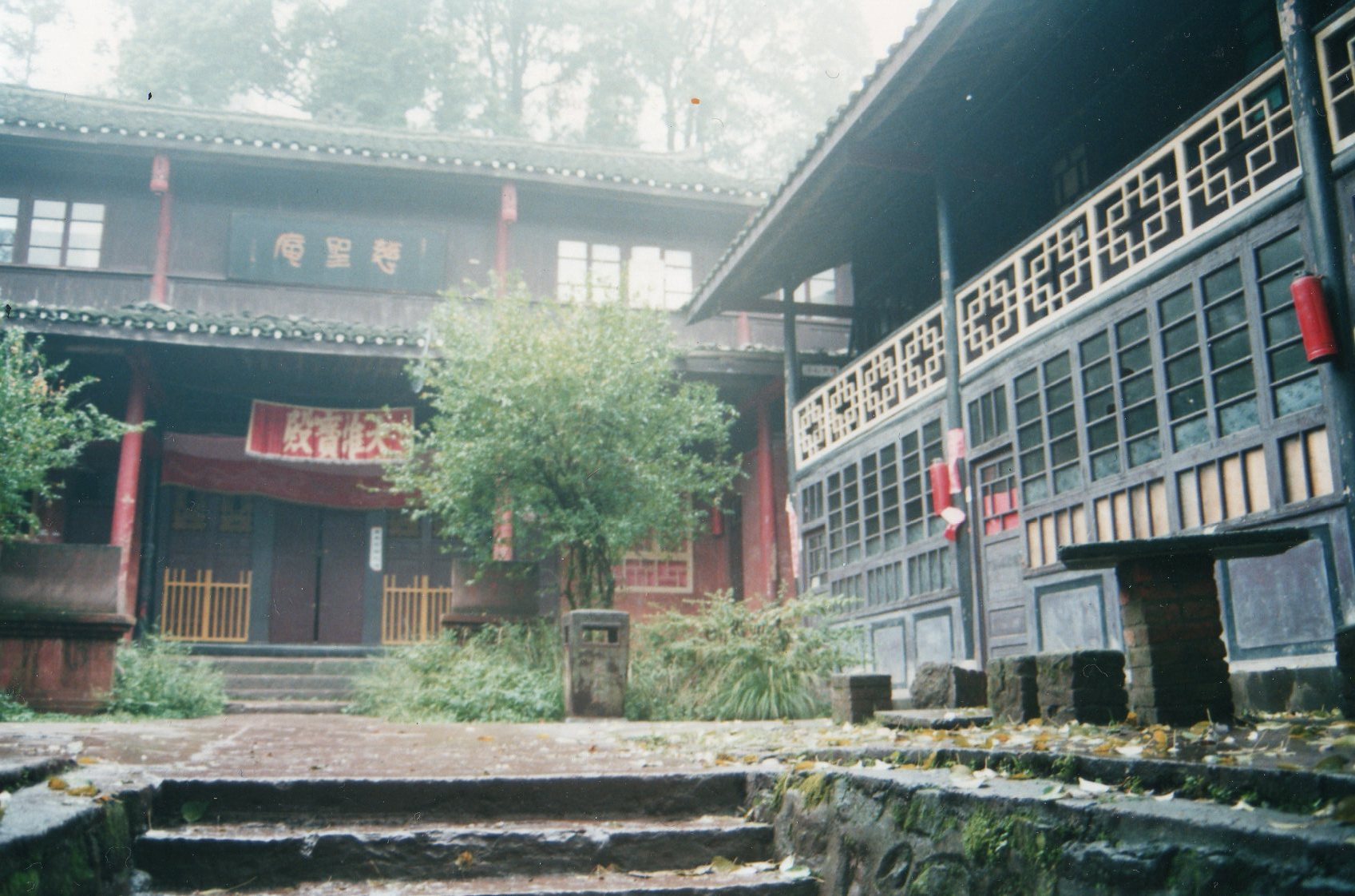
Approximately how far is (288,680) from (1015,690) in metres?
9.75

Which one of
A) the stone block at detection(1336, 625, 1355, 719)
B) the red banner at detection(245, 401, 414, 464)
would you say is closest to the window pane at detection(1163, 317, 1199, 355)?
the stone block at detection(1336, 625, 1355, 719)

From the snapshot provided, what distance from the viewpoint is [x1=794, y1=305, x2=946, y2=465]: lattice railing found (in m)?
10.3

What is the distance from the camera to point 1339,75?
229 inches

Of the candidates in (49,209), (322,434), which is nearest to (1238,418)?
(322,434)

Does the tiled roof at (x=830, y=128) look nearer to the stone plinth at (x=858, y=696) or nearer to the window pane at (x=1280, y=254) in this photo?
the window pane at (x=1280, y=254)

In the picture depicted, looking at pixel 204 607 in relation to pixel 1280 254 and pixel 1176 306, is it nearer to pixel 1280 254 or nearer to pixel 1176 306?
pixel 1176 306

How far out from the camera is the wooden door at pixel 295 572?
1493cm

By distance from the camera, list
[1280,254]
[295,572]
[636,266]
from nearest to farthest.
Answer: [1280,254]
[295,572]
[636,266]

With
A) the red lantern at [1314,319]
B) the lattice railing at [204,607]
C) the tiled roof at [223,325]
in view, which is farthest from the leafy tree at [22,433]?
the red lantern at [1314,319]

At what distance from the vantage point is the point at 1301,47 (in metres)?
6.00

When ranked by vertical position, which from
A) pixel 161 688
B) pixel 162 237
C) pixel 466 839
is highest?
pixel 162 237

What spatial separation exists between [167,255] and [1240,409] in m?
13.2

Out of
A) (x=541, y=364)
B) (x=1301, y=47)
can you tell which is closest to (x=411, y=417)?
(x=541, y=364)

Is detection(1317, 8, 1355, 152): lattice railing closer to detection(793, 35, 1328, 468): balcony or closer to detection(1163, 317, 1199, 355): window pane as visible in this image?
detection(793, 35, 1328, 468): balcony
